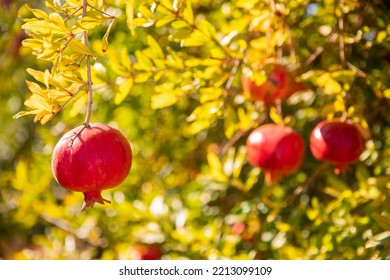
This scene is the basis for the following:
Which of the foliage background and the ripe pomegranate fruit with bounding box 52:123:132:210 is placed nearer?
the ripe pomegranate fruit with bounding box 52:123:132:210

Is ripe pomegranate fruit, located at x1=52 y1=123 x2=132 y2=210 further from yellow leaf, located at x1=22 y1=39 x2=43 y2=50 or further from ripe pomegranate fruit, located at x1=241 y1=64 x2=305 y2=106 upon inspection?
ripe pomegranate fruit, located at x1=241 y1=64 x2=305 y2=106

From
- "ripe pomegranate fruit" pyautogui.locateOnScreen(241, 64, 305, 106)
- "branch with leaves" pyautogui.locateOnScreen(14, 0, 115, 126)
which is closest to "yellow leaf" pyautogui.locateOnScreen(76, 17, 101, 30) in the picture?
"branch with leaves" pyautogui.locateOnScreen(14, 0, 115, 126)

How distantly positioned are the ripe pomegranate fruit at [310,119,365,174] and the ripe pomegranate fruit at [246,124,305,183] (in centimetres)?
5

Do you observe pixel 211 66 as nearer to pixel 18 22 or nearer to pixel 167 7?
pixel 167 7

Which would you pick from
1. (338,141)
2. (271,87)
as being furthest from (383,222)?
(271,87)

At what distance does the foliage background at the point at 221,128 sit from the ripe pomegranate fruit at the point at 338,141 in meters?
0.04

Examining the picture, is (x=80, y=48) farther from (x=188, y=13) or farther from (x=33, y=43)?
(x=188, y=13)

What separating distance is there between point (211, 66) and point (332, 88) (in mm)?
209

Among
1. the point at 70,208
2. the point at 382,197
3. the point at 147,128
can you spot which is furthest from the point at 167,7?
the point at 70,208

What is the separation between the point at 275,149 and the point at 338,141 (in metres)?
0.11

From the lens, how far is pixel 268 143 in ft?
3.59

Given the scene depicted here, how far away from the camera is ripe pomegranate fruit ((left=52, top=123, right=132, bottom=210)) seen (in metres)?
0.73
